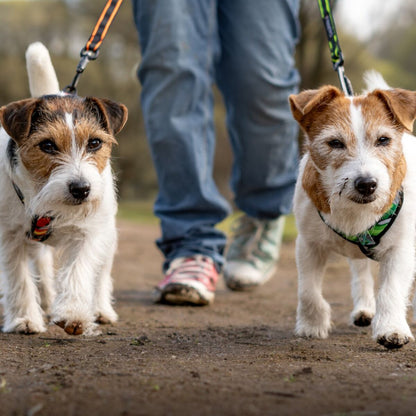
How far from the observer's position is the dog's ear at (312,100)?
338cm

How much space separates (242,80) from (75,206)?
2.15 metres

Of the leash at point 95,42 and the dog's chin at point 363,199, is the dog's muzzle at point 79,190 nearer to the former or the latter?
the leash at point 95,42

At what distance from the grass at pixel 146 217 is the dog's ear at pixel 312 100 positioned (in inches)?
308

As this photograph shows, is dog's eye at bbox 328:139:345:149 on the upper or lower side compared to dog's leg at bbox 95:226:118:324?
upper

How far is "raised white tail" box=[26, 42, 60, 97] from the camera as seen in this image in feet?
13.0

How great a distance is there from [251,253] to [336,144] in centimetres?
263

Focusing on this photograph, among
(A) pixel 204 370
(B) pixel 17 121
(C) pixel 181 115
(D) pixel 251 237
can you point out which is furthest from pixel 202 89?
(A) pixel 204 370

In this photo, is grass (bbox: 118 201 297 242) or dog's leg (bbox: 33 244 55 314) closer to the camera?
dog's leg (bbox: 33 244 55 314)

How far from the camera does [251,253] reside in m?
5.80

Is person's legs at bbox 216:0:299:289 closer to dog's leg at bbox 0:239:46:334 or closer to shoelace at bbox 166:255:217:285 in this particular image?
shoelace at bbox 166:255:217:285

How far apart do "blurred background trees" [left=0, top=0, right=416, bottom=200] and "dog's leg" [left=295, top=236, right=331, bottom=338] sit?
16.4 meters

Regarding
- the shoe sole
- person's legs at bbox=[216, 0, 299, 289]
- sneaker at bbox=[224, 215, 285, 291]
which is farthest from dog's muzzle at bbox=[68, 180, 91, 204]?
sneaker at bbox=[224, 215, 285, 291]

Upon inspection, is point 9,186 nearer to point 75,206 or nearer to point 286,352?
point 75,206

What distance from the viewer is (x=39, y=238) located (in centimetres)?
372
